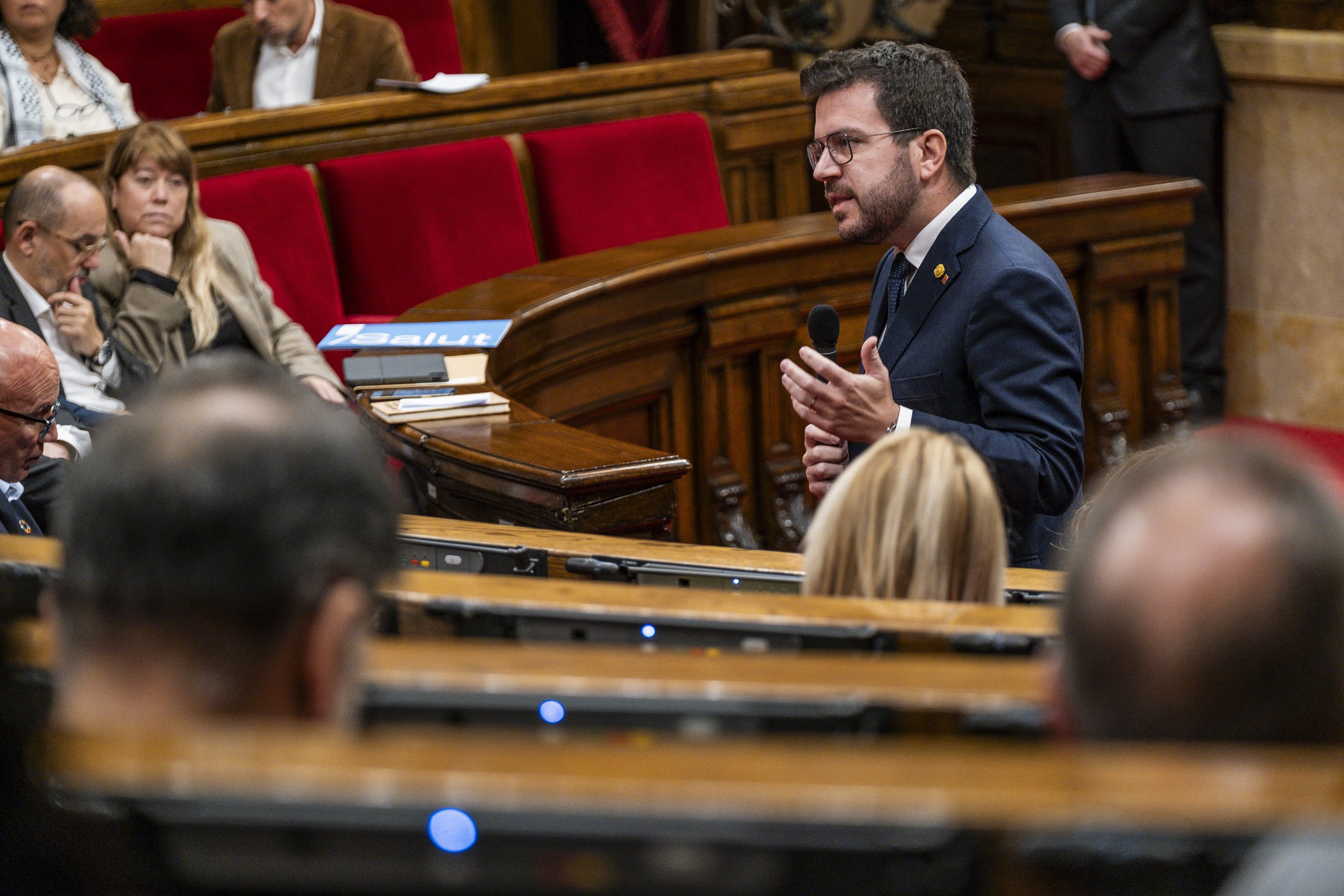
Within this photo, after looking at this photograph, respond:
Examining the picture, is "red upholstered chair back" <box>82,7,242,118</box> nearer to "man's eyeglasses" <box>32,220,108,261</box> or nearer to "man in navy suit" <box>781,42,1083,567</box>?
"man's eyeglasses" <box>32,220,108,261</box>

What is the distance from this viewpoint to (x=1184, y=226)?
14.4 ft

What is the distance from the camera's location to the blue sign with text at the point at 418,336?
282 centimetres

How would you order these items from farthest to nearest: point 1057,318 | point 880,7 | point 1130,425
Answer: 1. point 880,7
2. point 1130,425
3. point 1057,318

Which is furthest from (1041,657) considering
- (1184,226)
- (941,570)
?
(1184,226)

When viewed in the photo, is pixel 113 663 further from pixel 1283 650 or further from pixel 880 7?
pixel 880 7

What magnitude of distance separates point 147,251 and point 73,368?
0.36 m

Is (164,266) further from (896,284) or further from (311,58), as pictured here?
(896,284)

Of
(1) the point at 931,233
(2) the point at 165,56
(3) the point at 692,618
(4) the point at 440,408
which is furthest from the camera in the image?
(2) the point at 165,56

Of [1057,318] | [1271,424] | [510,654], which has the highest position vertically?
[510,654]

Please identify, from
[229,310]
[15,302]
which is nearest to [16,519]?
[15,302]

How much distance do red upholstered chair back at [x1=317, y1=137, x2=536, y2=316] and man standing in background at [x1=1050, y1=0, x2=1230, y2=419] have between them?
1.83m

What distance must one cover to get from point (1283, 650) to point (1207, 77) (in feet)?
14.2

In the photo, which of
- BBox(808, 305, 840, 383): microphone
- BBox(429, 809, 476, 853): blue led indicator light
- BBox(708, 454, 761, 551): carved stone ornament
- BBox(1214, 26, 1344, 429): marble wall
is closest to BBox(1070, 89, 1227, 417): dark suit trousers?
BBox(1214, 26, 1344, 429): marble wall

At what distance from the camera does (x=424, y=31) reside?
5.28 metres
